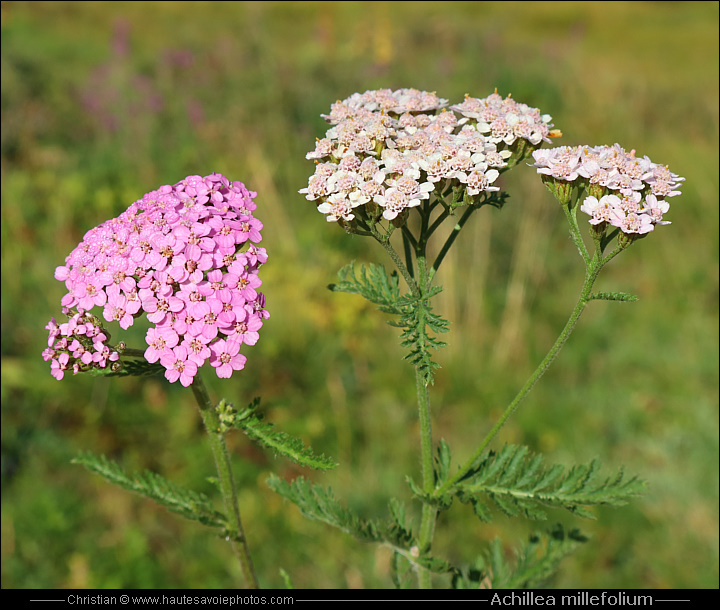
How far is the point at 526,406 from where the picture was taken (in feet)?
17.9

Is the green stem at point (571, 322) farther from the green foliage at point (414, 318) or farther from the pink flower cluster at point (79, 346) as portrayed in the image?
the pink flower cluster at point (79, 346)

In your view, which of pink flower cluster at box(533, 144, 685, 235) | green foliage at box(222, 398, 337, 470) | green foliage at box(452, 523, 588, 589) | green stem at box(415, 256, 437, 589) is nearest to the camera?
green foliage at box(222, 398, 337, 470)

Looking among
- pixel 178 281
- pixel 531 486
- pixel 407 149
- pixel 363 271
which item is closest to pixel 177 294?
pixel 178 281

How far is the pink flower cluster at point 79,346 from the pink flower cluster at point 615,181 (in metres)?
1.56

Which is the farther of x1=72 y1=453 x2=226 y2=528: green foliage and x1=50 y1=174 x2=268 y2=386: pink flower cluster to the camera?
x1=72 y1=453 x2=226 y2=528: green foliage

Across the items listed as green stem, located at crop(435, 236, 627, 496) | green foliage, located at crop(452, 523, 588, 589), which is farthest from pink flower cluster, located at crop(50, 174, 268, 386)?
green foliage, located at crop(452, 523, 588, 589)

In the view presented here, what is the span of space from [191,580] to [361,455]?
160 cm

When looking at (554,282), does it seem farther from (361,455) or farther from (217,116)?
(217,116)

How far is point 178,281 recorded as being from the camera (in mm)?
1858

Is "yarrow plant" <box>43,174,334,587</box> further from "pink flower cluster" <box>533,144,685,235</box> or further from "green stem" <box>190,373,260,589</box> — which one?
"pink flower cluster" <box>533,144,685,235</box>

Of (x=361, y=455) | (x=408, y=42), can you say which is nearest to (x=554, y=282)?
(x=361, y=455)

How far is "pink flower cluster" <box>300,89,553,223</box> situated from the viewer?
79.0 inches

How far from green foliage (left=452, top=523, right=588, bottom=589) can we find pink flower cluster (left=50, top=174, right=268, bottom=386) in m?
1.48

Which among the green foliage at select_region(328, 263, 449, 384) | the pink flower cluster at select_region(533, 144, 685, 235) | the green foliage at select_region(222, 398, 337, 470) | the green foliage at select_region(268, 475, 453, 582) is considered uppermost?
the pink flower cluster at select_region(533, 144, 685, 235)
